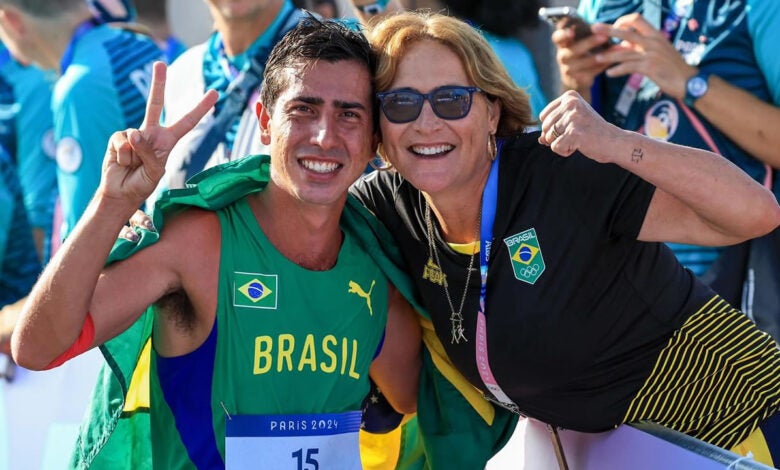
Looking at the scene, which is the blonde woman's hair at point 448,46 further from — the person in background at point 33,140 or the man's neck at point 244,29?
the person in background at point 33,140

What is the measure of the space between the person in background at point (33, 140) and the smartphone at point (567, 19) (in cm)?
300

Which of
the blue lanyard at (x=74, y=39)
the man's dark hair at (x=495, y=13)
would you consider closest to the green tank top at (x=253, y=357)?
the man's dark hair at (x=495, y=13)

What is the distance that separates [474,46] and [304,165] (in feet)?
2.02

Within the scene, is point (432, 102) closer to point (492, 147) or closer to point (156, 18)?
point (492, 147)

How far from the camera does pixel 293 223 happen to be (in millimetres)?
3271

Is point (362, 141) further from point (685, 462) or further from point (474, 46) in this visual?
point (685, 462)

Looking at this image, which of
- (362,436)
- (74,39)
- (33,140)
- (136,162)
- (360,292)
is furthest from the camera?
(33,140)

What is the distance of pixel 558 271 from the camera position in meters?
3.07

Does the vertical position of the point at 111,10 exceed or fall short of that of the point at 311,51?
it falls short

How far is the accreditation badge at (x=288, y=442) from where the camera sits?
3.05 meters

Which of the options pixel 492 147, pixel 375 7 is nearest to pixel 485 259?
pixel 492 147

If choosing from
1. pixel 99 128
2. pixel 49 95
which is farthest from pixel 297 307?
pixel 49 95

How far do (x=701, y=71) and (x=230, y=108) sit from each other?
1.86m

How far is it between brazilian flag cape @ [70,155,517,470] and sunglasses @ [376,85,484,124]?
41 cm
